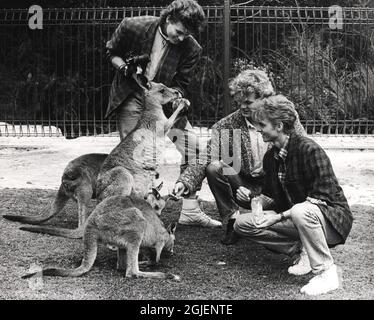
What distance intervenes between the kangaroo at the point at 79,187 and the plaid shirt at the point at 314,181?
6.02 ft

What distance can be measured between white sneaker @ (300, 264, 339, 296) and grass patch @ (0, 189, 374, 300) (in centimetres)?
5

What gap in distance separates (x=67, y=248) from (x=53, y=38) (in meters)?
8.19

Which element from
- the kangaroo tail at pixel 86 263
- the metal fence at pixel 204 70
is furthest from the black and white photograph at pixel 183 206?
the metal fence at pixel 204 70

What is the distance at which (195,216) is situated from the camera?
655 cm

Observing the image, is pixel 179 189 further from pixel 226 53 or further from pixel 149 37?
pixel 226 53

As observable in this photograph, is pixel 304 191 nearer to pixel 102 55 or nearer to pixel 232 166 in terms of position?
pixel 232 166

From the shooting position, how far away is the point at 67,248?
18.3 feet

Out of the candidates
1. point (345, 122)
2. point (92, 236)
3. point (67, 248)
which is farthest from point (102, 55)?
point (92, 236)

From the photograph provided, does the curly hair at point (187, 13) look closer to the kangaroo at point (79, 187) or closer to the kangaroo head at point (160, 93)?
the kangaroo head at point (160, 93)

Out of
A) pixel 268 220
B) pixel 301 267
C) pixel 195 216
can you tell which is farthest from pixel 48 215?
pixel 301 267

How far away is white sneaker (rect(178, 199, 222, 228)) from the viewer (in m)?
6.56

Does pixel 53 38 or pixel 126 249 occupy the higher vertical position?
pixel 53 38

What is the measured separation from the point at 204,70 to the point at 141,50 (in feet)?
21.4

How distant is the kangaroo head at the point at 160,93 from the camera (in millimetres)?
6297
